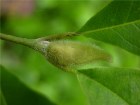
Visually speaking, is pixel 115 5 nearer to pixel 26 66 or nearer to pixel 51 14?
pixel 26 66

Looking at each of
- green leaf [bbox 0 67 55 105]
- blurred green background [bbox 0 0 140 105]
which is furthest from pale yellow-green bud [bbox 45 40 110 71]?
blurred green background [bbox 0 0 140 105]

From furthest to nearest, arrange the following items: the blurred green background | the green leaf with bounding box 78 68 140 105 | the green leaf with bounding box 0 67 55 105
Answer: the blurred green background
the green leaf with bounding box 0 67 55 105
the green leaf with bounding box 78 68 140 105

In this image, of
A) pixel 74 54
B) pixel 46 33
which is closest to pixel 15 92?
pixel 74 54

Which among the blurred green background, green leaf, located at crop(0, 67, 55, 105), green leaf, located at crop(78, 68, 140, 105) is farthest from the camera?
the blurred green background

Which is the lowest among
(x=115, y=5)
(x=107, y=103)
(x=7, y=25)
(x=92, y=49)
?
(x=107, y=103)

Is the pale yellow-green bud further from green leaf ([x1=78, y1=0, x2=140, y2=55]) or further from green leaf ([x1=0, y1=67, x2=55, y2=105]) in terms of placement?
green leaf ([x1=0, y1=67, x2=55, y2=105])

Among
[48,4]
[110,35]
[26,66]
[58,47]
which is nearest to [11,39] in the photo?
[58,47]

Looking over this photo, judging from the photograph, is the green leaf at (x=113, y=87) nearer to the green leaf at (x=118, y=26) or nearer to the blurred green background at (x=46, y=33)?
the green leaf at (x=118, y=26)
